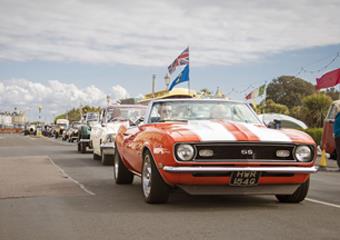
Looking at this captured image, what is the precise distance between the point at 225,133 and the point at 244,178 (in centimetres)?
59

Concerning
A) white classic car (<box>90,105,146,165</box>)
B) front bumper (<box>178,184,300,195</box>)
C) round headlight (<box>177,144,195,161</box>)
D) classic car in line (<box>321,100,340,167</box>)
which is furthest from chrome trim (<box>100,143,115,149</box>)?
Answer: round headlight (<box>177,144,195,161</box>)

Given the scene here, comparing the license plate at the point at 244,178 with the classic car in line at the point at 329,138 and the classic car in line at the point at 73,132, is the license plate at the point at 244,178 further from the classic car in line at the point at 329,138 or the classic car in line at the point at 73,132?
the classic car in line at the point at 73,132

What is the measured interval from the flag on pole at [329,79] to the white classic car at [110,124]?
10.8m

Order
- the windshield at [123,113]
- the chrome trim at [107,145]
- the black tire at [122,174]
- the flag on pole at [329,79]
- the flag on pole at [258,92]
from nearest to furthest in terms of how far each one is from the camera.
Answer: the black tire at [122,174] < the chrome trim at [107,145] < the windshield at [123,113] < the flag on pole at [329,79] < the flag on pole at [258,92]

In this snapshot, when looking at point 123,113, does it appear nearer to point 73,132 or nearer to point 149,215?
point 149,215

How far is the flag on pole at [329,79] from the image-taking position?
24.1 metres

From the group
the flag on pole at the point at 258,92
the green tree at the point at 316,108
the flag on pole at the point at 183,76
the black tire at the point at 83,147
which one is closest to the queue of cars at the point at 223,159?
the black tire at the point at 83,147

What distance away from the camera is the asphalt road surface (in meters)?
5.70

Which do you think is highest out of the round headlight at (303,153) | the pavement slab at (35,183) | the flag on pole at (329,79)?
the flag on pole at (329,79)

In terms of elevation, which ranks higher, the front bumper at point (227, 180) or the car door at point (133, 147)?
the car door at point (133, 147)

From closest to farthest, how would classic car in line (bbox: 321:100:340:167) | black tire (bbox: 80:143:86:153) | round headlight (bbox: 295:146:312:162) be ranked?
round headlight (bbox: 295:146:312:162)
classic car in line (bbox: 321:100:340:167)
black tire (bbox: 80:143:86:153)

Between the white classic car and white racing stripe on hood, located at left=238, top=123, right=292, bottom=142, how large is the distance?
7853 mm

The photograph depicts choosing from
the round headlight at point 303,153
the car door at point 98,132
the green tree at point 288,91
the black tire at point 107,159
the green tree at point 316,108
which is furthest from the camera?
the green tree at point 288,91

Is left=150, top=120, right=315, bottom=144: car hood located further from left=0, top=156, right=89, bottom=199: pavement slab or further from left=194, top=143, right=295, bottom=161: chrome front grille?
left=0, top=156, right=89, bottom=199: pavement slab
